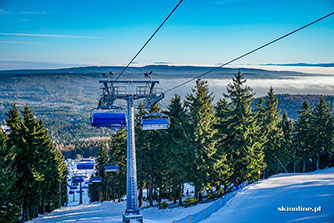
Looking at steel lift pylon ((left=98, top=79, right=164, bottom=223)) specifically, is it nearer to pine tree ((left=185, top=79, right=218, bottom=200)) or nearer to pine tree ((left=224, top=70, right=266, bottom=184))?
pine tree ((left=185, top=79, right=218, bottom=200))

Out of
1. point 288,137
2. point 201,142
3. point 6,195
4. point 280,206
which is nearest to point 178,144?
point 201,142

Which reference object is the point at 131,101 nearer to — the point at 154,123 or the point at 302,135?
the point at 154,123

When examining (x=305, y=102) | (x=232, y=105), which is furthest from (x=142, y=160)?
(x=305, y=102)

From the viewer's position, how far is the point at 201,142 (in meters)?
27.4

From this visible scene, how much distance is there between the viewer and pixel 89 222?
76.8 ft

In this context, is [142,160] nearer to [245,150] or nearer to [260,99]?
[245,150]

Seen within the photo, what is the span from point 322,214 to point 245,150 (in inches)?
583

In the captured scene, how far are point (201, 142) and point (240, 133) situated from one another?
5.67m

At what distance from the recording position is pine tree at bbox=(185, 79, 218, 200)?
2738 cm

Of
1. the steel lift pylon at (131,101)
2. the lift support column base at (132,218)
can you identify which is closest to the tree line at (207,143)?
the steel lift pylon at (131,101)

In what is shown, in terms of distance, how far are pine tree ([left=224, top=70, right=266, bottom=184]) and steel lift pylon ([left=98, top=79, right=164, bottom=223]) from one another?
12.8 meters

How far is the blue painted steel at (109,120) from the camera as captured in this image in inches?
765

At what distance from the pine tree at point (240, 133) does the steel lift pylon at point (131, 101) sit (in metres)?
12.8

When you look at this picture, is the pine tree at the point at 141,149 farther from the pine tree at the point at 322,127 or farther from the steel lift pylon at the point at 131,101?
the pine tree at the point at 322,127
